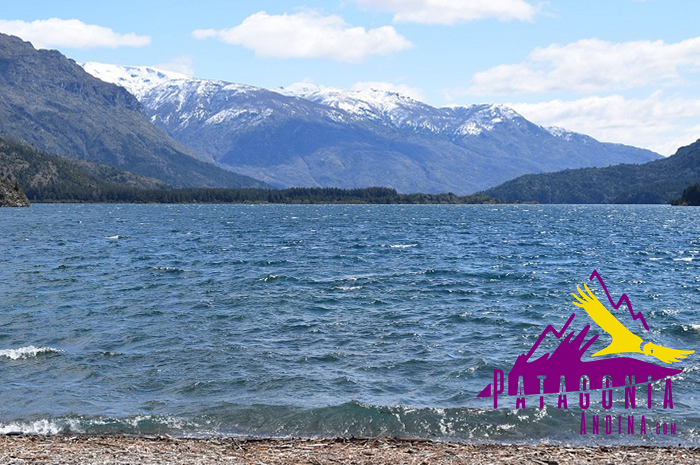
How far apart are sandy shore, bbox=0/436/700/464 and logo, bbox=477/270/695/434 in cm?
438

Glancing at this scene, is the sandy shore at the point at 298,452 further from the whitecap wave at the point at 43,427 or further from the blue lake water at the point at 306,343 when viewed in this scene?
the blue lake water at the point at 306,343

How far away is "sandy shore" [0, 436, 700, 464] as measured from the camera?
858 inches

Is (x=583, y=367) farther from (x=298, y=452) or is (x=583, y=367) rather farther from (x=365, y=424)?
(x=298, y=452)

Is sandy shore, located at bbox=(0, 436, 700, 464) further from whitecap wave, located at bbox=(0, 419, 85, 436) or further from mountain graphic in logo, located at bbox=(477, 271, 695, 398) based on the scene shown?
mountain graphic in logo, located at bbox=(477, 271, 695, 398)

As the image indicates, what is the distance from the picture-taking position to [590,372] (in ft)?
112

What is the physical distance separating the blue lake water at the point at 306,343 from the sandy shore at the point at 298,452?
225cm

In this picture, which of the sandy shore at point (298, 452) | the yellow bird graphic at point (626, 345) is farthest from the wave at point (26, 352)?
the yellow bird graphic at point (626, 345)

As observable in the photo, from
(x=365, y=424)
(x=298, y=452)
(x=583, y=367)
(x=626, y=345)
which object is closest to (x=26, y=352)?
(x=365, y=424)

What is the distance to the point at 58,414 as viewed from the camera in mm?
28594

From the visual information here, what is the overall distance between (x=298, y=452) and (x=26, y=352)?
22023 mm

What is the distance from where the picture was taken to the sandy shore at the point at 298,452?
21797 mm

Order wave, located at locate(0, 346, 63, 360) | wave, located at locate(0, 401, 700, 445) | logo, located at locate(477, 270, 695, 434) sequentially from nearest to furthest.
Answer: wave, located at locate(0, 401, 700, 445) < logo, located at locate(477, 270, 695, 434) < wave, located at locate(0, 346, 63, 360)

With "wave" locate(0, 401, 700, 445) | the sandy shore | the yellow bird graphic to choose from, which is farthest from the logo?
the sandy shore

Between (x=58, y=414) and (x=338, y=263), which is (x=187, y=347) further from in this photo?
(x=338, y=263)
